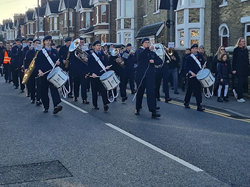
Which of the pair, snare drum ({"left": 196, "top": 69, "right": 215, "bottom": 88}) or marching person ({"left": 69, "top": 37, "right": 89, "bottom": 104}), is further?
marching person ({"left": 69, "top": 37, "right": 89, "bottom": 104})

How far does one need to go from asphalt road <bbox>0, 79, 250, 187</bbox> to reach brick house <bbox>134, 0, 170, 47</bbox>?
18734 mm

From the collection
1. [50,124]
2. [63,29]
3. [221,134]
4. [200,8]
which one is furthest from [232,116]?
[63,29]

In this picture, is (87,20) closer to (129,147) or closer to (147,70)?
(147,70)

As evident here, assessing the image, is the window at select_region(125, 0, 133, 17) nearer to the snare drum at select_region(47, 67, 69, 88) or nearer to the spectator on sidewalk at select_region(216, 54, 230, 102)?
A: the spectator on sidewalk at select_region(216, 54, 230, 102)

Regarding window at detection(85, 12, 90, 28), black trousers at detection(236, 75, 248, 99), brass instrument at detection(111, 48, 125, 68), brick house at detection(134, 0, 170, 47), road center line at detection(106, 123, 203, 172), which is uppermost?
window at detection(85, 12, 90, 28)

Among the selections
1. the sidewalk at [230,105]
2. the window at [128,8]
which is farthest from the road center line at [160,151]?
the window at [128,8]

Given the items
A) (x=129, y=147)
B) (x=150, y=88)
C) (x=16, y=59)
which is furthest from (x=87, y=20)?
(x=129, y=147)

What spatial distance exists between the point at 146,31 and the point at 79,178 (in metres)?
28.4

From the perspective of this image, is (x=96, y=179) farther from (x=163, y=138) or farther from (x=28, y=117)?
(x=28, y=117)

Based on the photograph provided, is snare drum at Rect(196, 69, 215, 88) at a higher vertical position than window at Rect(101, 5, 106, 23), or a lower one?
lower

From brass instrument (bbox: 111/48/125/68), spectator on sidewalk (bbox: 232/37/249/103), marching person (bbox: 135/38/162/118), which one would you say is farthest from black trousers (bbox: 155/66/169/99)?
marching person (bbox: 135/38/162/118)

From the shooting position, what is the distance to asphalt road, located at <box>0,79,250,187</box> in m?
5.95

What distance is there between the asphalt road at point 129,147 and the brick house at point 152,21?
1873cm

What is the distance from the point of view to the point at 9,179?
5.89m
